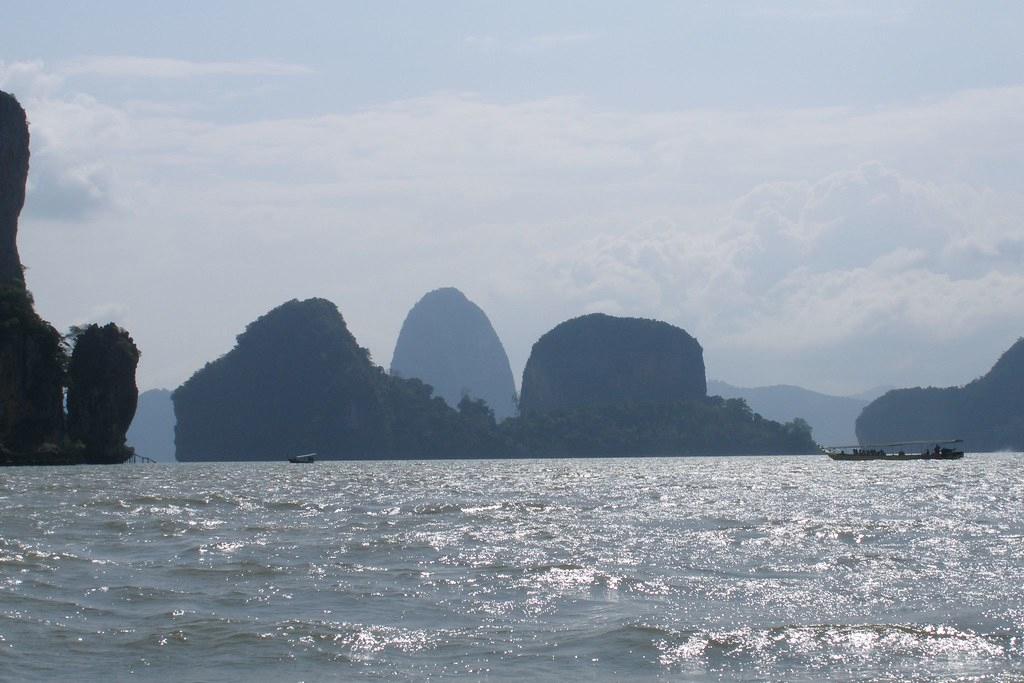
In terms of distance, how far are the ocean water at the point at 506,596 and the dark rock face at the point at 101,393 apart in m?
103

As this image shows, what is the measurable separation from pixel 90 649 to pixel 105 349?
133 metres

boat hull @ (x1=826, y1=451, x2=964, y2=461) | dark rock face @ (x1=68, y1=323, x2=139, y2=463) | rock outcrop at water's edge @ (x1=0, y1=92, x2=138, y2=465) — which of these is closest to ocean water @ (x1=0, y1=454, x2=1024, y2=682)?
rock outcrop at water's edge @ (x1=0, y1=92, x2=138, y2=465)

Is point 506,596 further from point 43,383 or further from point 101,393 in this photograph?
point 101,393

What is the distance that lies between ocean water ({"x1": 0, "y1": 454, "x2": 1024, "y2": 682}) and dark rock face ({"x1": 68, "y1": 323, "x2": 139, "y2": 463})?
10311cm

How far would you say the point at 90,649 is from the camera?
61.5 ft

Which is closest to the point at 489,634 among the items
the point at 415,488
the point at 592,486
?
the point at 415,488

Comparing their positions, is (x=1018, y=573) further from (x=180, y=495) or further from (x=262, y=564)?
(x=180, y=495)

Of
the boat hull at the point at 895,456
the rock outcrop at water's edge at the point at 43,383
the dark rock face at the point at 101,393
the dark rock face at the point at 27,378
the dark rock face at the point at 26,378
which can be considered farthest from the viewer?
the boat hull at the point at 895,456

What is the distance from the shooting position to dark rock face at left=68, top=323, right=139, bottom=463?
14175cm

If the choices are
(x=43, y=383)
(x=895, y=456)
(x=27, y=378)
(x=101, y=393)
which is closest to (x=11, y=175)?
(x=101, y=393)

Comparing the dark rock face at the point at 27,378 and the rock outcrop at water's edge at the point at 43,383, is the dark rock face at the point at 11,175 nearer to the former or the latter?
the rock outcrop at water's edge at the point at 43,383

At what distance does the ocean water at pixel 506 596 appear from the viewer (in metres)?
18.1

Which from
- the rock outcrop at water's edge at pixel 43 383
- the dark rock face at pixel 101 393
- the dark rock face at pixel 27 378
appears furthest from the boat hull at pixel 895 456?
the dark rock face at pixel 27 378

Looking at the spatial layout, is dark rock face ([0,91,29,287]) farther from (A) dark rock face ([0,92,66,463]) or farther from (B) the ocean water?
(B) the ocean water
